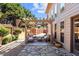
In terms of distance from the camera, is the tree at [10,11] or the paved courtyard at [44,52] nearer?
the paved courtyard at [44,52]

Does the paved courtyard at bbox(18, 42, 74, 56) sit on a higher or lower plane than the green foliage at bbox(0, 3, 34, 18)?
lower

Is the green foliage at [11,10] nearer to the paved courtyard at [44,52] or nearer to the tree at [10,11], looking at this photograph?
the tree at [10,11]

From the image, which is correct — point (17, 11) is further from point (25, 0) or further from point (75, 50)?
point (75, 50)

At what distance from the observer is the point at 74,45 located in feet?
24.7

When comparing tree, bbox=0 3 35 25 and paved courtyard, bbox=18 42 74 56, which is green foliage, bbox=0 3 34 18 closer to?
tree, bbox=0 3 35 25

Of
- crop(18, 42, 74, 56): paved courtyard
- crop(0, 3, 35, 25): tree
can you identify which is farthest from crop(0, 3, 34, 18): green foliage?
crop(18, 42, 74, 56): paved courtyard

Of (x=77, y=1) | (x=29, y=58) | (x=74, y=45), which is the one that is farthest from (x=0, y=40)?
(x=77, y=1)

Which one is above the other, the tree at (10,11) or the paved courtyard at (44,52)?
the tree at (10,11)

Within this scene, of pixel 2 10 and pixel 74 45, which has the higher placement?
pixel 2 10

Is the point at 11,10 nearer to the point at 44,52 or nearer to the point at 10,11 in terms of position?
the point at 10,11

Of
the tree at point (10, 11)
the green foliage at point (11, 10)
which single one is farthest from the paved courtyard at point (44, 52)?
the green foliage at point (11, 10)

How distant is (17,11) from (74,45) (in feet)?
53.5

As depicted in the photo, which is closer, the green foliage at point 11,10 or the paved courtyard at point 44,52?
the paved courtyard at point 44,52

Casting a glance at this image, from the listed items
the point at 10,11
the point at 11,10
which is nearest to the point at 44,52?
the point at 10,11
